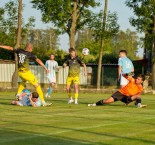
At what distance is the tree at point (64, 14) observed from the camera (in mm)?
44500

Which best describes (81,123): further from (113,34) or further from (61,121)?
(113,34)

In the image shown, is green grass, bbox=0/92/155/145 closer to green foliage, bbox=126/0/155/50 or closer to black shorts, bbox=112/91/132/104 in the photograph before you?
black shorts, bbox=112/91/132/104

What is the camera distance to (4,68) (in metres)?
50.7

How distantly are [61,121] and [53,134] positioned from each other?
A: 7.21 feet

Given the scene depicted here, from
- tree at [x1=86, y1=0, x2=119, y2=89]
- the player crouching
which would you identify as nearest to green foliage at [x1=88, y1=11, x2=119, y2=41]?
tree at [x1=86, y1=0, x2=119, y2=89]

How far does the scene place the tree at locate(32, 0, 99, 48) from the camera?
4450cm

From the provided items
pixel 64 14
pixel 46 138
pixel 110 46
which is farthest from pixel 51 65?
pixel 110 46

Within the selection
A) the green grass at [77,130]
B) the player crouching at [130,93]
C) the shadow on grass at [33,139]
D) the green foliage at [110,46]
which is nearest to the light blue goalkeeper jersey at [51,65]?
the player crouching at [130,93]

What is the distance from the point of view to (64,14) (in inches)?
1761

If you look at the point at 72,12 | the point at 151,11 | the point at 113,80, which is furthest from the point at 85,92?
the point at 113,80

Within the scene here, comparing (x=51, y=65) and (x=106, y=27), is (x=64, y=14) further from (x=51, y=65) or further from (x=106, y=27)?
(x=51, y=65)

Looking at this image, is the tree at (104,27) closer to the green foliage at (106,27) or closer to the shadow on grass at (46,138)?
the green foliage at (106,27)

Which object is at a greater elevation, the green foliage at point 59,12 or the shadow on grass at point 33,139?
the green foliage at point 59,12

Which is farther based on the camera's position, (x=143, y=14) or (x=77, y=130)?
(x=143, y=14)
